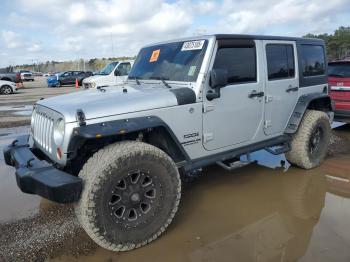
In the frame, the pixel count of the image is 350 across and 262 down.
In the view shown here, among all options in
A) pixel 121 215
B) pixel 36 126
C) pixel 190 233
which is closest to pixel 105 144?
pixel 121 215

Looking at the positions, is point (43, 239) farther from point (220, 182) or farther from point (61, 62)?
point (61, 62)

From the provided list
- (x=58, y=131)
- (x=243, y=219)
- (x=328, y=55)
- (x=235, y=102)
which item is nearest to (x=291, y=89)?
(x=235, y=102)

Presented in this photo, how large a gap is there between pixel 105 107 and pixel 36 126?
3.96 feet

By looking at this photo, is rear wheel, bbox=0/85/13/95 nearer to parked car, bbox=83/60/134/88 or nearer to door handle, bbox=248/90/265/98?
parked car, bbox=83/60/134/88

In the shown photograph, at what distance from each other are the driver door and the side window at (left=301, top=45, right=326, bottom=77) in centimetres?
126

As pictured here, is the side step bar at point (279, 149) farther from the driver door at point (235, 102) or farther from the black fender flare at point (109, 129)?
the black fender flare at point (109, 129)

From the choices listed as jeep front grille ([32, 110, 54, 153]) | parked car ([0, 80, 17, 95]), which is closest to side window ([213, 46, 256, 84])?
jeep front grille ([32, 110, 54, 153])

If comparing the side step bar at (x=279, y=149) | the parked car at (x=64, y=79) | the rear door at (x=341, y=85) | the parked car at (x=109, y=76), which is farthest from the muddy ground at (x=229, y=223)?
A: the parked car at (x=64, y=79)

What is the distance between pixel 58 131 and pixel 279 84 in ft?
10.3

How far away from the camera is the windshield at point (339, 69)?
7.89 metres

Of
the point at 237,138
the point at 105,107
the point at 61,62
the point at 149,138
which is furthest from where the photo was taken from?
the point at 61,62

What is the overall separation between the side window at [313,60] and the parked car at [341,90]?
86.0 inches

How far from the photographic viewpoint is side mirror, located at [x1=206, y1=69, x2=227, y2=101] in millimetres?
3768

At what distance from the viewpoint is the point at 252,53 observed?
4.56 meters
